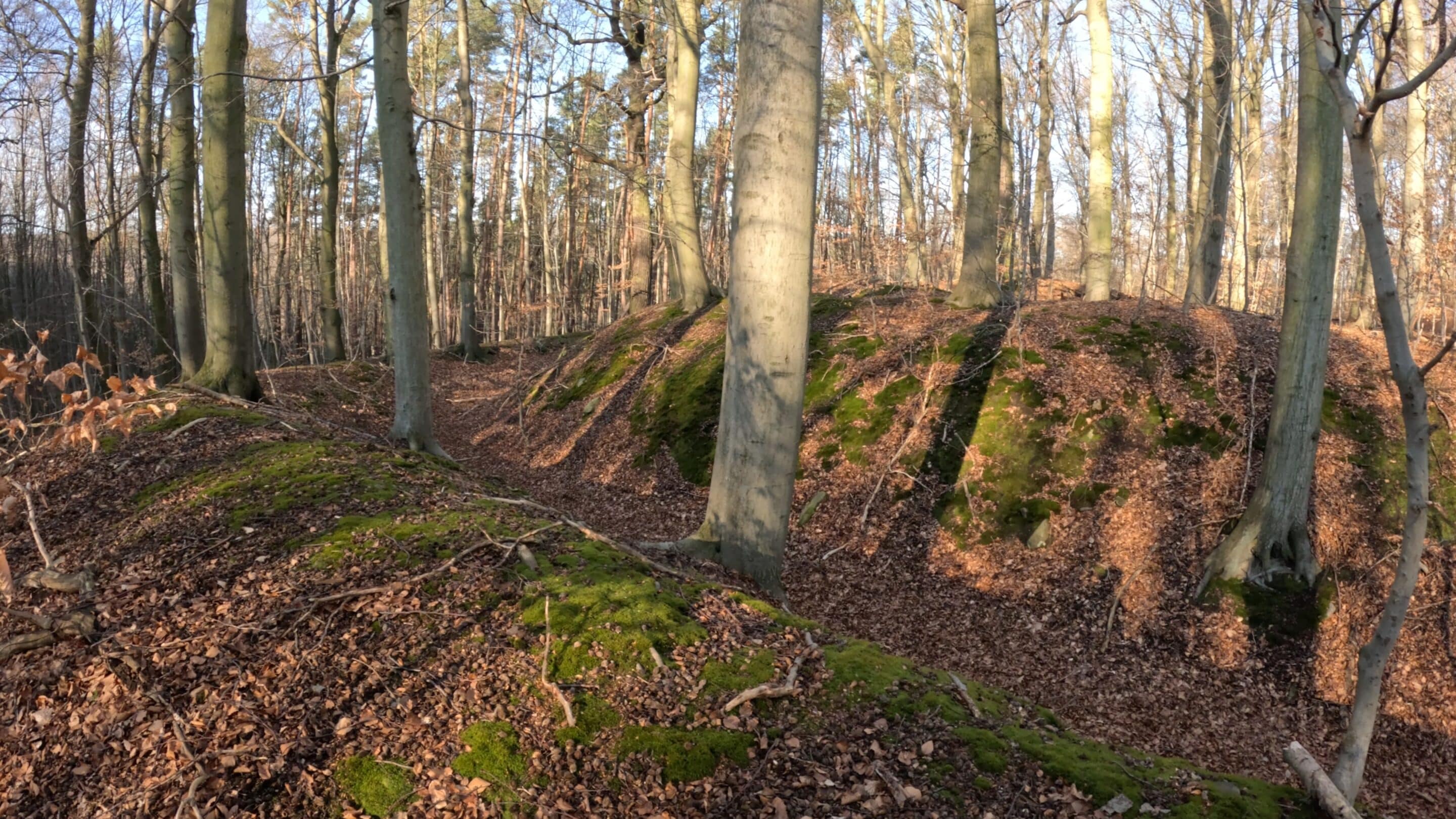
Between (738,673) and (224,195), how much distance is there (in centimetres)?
750

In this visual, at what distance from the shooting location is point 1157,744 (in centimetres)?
567

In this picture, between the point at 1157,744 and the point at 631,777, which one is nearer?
the point at 631,777

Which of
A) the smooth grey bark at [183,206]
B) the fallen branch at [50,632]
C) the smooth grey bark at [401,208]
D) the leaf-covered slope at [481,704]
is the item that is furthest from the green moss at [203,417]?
the fallen branch at [50,632]

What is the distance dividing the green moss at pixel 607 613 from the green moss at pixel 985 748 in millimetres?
1290

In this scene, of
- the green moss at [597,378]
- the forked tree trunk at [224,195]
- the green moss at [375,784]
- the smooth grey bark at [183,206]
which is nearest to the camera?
the green moss at [375,784]

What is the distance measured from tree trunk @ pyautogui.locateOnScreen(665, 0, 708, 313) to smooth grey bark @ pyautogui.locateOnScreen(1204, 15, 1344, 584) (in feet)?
30.7

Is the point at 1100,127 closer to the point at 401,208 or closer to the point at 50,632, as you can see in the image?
the point at 401,208

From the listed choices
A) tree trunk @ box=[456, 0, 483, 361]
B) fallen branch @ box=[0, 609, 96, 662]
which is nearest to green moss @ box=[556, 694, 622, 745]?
fallen branch @ box=[0, 609, 96, 662]

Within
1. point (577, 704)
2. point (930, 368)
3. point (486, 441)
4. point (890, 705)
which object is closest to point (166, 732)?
point (577, 704)

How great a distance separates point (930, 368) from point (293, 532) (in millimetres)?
7270

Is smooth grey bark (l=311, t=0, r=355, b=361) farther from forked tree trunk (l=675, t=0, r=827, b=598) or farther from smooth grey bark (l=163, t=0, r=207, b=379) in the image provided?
forked tree trunk (l=675, t=0, r=827, b=598)

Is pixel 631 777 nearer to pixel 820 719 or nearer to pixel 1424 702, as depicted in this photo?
pixel 820 719

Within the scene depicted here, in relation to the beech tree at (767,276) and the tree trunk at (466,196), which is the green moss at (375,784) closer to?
the beech tree at (767,276)

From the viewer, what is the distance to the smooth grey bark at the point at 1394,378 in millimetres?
3086
